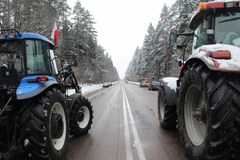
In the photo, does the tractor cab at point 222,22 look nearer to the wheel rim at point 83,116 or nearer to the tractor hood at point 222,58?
Answer: the tractor hood at point 222,58

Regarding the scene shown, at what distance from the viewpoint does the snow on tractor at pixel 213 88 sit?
3.34m

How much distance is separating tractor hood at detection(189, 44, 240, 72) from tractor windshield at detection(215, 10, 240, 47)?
93cm

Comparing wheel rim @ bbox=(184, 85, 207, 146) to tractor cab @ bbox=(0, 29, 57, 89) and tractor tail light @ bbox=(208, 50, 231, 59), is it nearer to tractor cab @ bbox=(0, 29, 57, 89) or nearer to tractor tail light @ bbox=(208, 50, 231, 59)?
tractor tail light @ bbox=(208, 50, 231, 59)

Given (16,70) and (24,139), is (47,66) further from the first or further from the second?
(24,139)

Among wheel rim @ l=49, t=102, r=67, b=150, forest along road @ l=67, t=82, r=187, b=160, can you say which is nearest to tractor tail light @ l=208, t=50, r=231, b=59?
forest along road @ l=67, t=82, r=187, b=160

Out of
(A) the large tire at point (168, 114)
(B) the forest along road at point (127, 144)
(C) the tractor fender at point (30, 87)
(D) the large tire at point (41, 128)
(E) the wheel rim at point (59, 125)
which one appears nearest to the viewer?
(D) the large tire at point (41, 128)

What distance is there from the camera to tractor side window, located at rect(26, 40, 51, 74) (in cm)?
500

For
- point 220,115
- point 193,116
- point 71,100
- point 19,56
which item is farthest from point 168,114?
point 19,56

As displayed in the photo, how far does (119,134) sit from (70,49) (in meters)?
47.6

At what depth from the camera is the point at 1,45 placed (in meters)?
5.18

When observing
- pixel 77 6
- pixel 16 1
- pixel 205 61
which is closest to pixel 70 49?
pixel 77 6

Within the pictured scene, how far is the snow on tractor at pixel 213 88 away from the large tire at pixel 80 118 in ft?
10.3

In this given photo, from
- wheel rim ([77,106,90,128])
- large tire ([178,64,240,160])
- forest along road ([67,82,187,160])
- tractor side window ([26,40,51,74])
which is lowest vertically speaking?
forest along road ([67,82,187,160])

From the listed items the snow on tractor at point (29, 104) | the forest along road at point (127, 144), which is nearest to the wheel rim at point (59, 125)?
the snow on tractor at point (29, 104)
